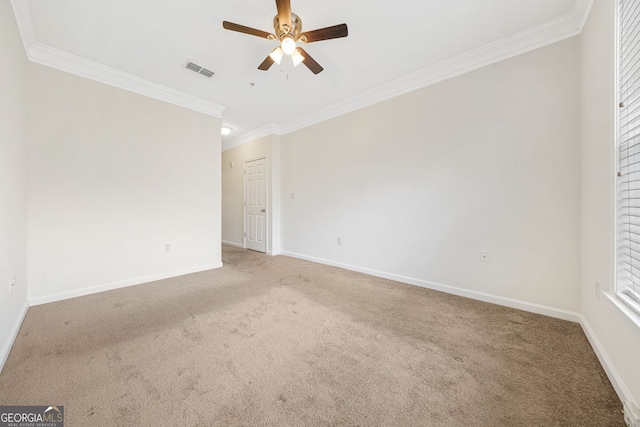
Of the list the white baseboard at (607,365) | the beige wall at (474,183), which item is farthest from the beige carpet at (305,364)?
the beige wall at (474,183)

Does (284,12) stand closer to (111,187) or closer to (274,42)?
(274,42)

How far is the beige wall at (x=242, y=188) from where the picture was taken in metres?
4.72

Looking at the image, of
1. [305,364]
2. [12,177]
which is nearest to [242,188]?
[12,177]

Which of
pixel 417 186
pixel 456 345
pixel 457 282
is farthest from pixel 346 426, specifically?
pixel 417 186

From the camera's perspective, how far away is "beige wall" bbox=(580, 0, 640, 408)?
1.25 m

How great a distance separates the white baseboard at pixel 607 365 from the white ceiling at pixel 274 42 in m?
2.51

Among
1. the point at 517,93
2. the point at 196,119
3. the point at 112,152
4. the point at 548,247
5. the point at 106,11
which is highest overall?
the point at 106,11

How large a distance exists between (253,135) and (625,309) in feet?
17.8

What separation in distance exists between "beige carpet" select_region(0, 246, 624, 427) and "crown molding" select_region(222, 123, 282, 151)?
343 centimetres

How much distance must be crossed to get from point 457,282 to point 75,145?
466 centimetres

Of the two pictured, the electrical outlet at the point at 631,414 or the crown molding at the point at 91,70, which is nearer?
the electrical outlet at the point at 631,414

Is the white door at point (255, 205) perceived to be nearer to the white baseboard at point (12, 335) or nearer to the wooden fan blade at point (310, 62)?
the wooden fan blade at point (310, 62)

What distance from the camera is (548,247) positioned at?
2135 millimetres

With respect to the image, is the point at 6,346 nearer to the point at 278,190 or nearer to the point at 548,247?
the point at 278,190
